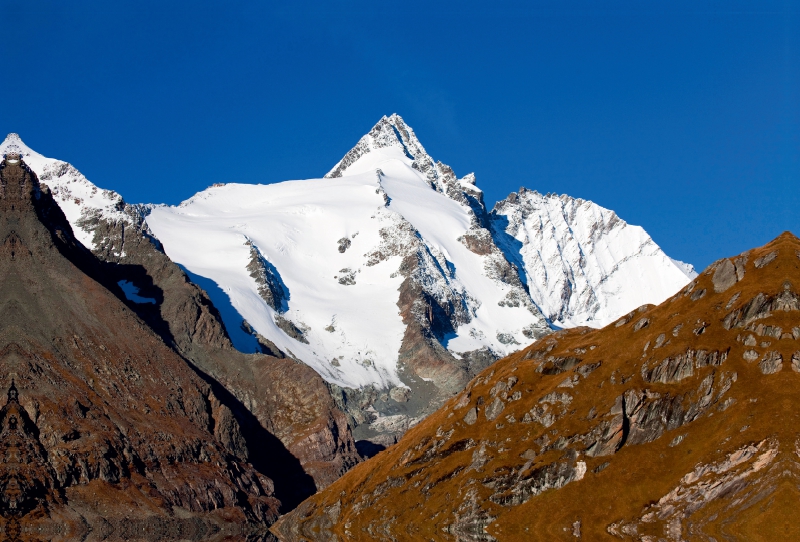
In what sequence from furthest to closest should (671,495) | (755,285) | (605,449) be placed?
(755,285), (605,449), (671,495)

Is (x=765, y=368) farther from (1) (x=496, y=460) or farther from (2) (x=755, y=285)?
(1) (x=496, y=460)

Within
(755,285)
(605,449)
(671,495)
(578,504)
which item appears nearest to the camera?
(671,495)

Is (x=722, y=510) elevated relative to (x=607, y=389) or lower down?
lower down

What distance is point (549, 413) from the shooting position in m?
194

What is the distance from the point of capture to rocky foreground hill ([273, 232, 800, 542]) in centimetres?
14350

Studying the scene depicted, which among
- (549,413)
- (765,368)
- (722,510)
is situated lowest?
(722,510)

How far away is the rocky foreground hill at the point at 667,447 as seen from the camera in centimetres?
14350

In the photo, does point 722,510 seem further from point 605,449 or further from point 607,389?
point 607,389

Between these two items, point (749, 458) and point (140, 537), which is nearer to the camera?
point (749, 458)

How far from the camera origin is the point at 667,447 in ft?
543

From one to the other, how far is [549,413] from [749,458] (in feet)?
173

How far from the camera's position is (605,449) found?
6831 inches

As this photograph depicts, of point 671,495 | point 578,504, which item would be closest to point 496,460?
point 578,504

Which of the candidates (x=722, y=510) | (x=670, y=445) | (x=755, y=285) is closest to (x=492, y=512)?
(x=670, y=445)
